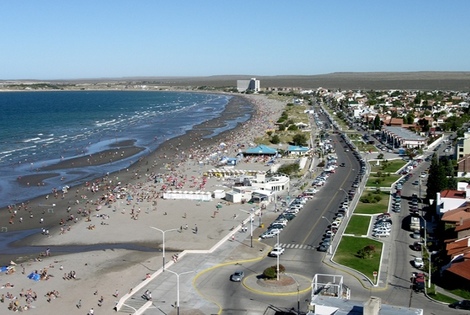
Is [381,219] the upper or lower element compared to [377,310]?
lower

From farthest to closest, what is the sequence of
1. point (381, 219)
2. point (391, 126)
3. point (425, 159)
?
point (391, 126) → point (425, 159) → point (381, 219)

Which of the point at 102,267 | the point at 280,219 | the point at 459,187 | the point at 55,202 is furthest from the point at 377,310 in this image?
the point at 55,202

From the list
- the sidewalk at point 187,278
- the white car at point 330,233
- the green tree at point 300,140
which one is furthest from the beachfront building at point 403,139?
the sidewalk at point 187,278

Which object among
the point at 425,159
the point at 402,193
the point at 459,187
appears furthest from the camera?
the point at 425,159

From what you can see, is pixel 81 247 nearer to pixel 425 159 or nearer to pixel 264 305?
pixel 264 305

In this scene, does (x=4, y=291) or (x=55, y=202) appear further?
(x=55, y=202)

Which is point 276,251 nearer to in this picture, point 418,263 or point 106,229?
point 418,263

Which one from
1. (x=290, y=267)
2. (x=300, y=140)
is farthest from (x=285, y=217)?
(x=300, y=140)

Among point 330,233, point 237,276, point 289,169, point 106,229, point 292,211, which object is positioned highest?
point 237,276
